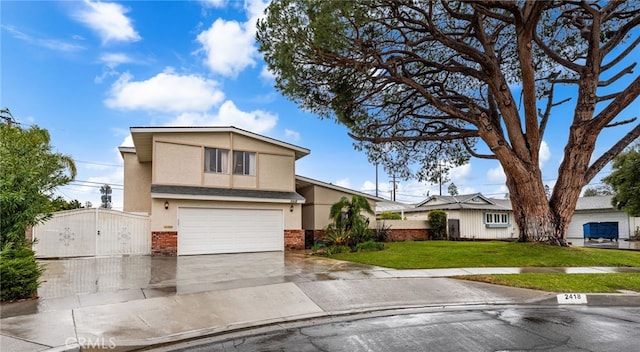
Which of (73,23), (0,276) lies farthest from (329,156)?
(0,276)

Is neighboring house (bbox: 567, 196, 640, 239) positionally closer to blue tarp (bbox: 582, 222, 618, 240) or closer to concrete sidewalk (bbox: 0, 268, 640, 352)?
blue tarp (bbox: 582, 222, 618, 240)

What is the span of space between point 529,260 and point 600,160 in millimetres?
6083

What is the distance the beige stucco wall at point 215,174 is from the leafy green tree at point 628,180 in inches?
887

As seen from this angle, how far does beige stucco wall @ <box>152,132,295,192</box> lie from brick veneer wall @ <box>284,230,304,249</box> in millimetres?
2109

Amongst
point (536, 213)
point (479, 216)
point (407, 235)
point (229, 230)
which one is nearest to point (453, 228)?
point (479, 216)

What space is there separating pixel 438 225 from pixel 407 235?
2.48m

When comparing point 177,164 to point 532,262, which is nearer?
point 532,262

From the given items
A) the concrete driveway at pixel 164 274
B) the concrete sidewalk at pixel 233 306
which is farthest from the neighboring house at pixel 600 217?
the concrete driveway at pixel 164 274

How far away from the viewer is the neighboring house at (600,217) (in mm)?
32906

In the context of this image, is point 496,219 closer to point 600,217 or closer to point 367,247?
point 600,217

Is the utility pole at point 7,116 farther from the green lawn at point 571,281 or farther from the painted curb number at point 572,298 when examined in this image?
the painted curb number at point 572,298

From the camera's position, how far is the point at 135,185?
20469 millimetres

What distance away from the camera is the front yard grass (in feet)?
29.8

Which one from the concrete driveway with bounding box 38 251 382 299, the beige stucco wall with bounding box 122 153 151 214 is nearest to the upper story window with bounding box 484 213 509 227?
the concrete driveway with bounding box 38 251 382 299
